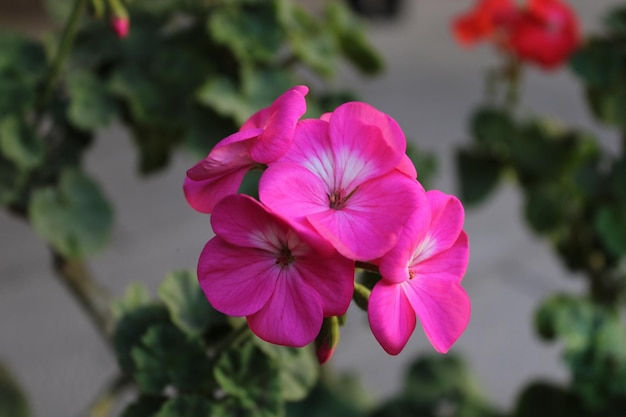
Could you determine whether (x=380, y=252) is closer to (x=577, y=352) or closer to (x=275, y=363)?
(x=275, y=363)

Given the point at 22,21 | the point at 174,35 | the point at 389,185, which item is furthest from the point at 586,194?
the point at 22,21

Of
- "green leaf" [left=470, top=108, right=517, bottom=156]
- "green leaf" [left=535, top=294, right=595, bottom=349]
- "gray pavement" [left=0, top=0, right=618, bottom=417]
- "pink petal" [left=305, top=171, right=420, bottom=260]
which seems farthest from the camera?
"gray pavement" [left=0, top=0, right=618, bottom=417]

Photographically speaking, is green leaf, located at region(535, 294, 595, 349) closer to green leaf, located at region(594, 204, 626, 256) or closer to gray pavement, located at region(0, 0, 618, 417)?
green leaf, located at region(594, 204, 626, 256)

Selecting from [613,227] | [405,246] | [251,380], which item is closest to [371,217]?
[405,246]

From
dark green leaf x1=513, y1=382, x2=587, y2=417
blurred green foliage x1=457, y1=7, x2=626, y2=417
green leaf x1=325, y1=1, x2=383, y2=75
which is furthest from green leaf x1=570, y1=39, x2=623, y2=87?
dark green leaf x1=513, y1=382, x2=587, y2=417

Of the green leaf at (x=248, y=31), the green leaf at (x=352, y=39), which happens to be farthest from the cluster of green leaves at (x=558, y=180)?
the green leaf at (x=248, y=31)

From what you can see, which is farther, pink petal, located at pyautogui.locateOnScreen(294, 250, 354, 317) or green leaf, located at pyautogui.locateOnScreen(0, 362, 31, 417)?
green leaf, located at pyautogui.locateOnScreen(0, 362, 31, 417)
